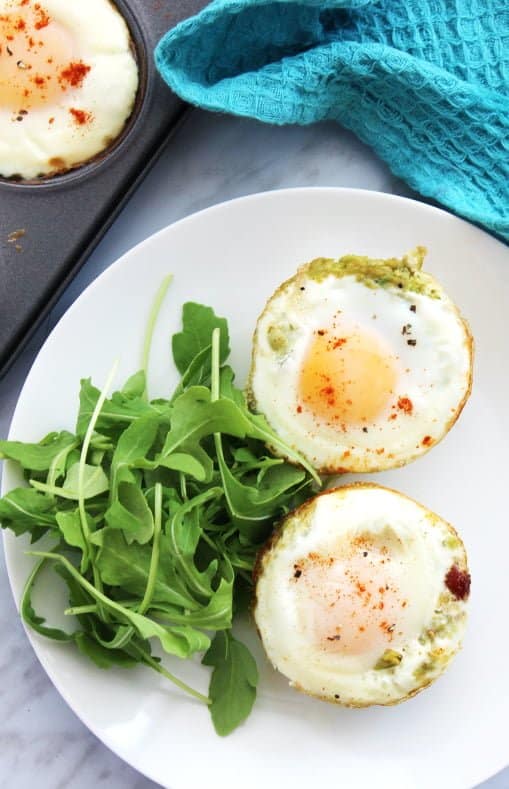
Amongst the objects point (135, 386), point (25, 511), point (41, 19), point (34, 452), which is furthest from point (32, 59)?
point (25, 511)

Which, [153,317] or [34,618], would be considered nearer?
[34,618]

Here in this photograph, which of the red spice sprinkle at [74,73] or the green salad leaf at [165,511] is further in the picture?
the red spice sprinkle at [74,73]

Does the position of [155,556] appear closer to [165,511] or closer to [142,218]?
[165,511]

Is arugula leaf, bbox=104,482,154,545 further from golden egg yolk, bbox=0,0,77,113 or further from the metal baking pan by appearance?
golden egg yolk, bbox=0,0,77,113

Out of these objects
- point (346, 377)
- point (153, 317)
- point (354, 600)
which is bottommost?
point (354, 600)

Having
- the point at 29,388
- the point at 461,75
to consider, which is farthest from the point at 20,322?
the point at 461,75

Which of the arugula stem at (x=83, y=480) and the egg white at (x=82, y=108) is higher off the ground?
the egg white at (x=82, y=108)

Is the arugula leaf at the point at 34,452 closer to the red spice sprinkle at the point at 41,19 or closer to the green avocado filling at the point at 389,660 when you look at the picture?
the green avocado filling at the point at 389,660

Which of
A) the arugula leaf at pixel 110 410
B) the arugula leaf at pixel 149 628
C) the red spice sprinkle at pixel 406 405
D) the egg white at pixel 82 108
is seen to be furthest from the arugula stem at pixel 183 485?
the egg white at pixel 82 108
